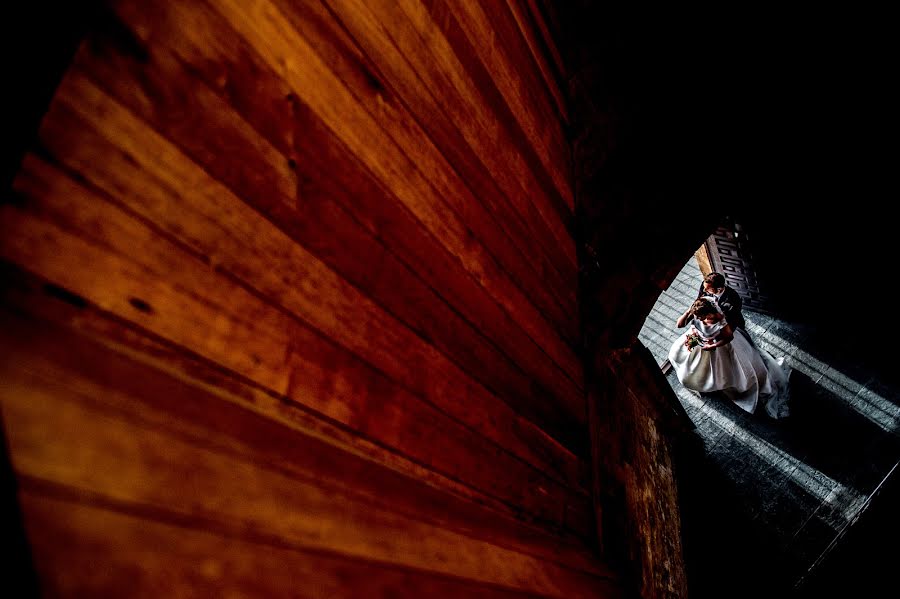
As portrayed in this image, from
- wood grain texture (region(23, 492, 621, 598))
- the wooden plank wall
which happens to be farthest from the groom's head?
wood grain texture (region(23, 492, 621, 598))

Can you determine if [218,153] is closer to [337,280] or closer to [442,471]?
[337,280]

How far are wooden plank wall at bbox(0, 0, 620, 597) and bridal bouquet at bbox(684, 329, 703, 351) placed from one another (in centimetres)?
552

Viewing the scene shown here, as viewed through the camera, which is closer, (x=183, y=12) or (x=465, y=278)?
(x=183, y=12)

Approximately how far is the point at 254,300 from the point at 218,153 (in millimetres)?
303

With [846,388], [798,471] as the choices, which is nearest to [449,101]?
[798,471]

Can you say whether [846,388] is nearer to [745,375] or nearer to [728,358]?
[745,375]

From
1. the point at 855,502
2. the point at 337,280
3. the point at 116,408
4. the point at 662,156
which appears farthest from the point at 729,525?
the point at 116,408

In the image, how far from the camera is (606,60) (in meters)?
2.92

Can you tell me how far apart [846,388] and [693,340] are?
2252mm

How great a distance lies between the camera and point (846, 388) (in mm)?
5992

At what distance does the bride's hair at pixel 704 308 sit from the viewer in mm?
5664

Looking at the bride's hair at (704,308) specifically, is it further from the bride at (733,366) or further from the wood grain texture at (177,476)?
the wood grain texture at (177,476)

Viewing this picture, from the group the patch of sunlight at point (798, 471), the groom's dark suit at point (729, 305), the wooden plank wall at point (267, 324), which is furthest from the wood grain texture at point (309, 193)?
the patch of sunlight at point (798, 471)

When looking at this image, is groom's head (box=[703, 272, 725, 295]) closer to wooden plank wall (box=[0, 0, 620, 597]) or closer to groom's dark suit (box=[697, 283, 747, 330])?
groom's dark suit (box=[697, 283, 747, 330])
